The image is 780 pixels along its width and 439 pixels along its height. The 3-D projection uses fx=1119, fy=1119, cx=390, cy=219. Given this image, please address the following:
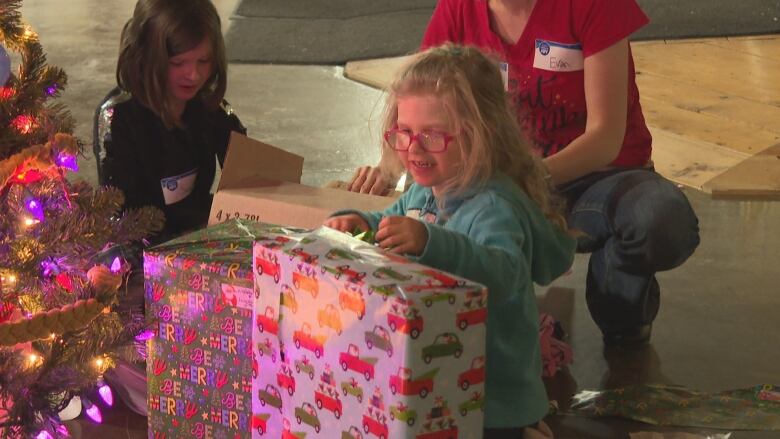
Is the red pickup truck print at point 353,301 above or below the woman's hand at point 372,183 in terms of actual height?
above

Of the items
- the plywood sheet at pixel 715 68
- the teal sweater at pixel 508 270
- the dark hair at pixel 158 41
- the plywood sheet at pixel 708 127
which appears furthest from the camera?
the plywood sheet at pixel 715 68

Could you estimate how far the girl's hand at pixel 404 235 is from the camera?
1564 mm

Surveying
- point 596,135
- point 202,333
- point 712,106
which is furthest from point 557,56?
point 712,106

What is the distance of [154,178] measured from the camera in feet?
7.71

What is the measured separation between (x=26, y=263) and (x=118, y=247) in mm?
400

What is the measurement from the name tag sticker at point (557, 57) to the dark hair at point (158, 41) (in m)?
0.68

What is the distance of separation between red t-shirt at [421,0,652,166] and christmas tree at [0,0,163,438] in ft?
2.70

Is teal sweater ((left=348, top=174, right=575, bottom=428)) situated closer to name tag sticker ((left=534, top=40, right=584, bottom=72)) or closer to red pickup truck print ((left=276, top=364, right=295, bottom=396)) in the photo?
red pickup truck print ((left=276, top=364, right=295, bottom=396))

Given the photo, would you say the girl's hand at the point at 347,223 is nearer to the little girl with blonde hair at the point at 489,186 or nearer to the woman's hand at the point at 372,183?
the little girl with blonde hair at the point at 489,186

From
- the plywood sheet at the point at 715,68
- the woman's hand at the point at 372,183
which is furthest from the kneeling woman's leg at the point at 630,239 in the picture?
the plywood sheet at the point at 715,68

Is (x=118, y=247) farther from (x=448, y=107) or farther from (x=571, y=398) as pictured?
(x=571, y=398)

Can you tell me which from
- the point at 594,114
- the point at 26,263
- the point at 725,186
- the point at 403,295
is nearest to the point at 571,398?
the point at 594,114

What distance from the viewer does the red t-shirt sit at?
2203 mm

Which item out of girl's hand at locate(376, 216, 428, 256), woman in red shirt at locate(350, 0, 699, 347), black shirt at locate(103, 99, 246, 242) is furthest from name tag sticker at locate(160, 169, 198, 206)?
girl's hand at locate(376, 216, 428, 256)
